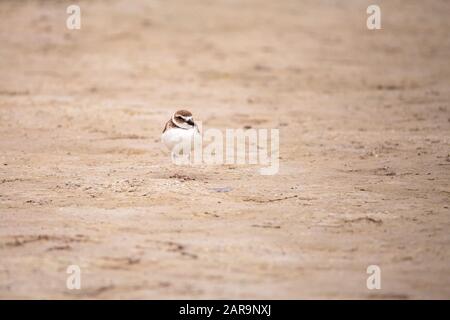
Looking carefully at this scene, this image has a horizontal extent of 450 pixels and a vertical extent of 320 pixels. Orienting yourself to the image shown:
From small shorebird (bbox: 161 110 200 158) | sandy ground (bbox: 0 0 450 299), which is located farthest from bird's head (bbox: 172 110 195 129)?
sandy ground (bbox: 0 0 450 299)

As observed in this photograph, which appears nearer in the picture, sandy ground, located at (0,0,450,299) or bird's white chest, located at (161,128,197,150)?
sandy ground, located at (0,0,450,299)

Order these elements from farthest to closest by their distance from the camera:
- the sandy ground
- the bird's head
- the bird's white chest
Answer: the bird's head, the bird's white chest, the sandy ground

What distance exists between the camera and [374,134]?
11.1 meters

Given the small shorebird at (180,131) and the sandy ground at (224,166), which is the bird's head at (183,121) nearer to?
the small shorebird at (180,131)

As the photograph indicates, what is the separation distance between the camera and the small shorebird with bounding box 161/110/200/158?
864 centimetres

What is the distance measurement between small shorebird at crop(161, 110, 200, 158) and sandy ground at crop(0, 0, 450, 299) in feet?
1.38

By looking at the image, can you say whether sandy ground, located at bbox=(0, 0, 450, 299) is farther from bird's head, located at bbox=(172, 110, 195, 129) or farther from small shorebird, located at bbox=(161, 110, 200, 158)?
bird's head, located at bbox=(172, 110, 195, 129)

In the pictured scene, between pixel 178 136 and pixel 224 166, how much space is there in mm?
1040

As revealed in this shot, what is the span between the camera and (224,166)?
9445 mm

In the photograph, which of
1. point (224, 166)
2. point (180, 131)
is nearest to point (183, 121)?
point (180, 131)

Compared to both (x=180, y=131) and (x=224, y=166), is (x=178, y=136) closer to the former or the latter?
(x=180, y=131)

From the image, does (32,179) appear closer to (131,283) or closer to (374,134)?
(131,283)

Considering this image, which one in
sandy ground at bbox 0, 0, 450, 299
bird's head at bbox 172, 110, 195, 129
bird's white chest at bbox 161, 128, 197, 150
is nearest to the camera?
sandy ground at bbox 0, 0, 450, 299

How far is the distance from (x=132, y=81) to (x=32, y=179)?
556 centimetres
